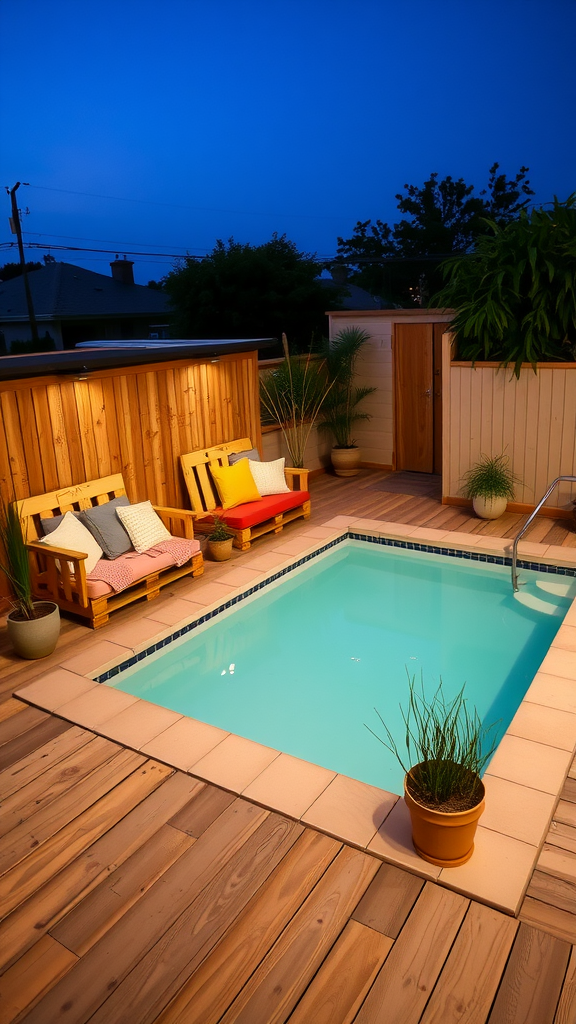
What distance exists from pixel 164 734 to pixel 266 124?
4332 cm

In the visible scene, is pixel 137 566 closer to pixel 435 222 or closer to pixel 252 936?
pixel 252 936

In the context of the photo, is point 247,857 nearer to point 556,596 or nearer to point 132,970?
point 132,970

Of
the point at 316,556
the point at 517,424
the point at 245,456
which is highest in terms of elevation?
the point at 517,424

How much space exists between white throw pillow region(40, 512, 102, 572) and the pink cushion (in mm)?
193

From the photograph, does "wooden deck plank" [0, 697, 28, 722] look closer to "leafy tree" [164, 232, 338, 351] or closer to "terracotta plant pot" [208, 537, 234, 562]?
"terracotta plant pot" [208, 537, 234, 562]

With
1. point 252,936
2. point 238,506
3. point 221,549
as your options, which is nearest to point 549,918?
point 252,936

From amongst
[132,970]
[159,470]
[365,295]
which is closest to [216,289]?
[365,295]

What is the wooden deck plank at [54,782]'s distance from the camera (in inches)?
129

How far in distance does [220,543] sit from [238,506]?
2.34 ft

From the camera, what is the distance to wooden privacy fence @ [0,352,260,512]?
5.40m

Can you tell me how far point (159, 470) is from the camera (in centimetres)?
674

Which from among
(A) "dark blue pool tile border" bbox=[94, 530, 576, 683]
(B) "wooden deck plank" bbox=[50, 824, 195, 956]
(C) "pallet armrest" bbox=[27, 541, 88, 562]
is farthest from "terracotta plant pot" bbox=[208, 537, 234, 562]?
(B) "wooden deck plank" bbox=[50, 824, 195, 956]

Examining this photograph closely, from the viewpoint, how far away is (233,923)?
2.64 meters

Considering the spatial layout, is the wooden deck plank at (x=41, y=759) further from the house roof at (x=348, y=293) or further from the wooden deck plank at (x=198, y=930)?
the house roof at (x=348, y=293)
